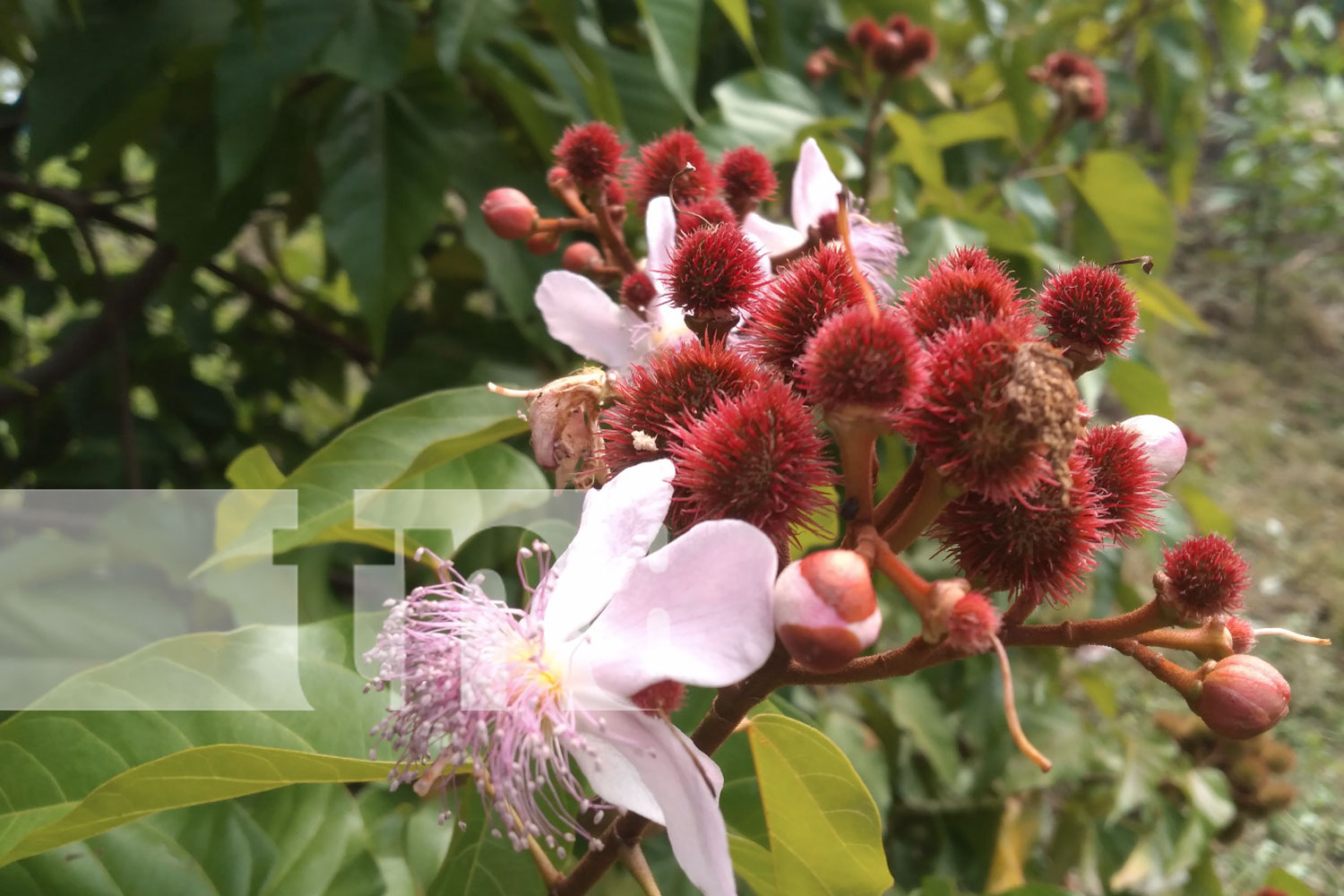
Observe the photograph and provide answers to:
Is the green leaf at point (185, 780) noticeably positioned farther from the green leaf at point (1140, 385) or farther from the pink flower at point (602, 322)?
the green leaf at point (1140, 385)

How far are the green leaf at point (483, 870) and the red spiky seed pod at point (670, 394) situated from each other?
29cm

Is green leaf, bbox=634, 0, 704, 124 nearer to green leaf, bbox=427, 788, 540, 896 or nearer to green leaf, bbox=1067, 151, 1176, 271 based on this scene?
green leaf, bbox=1067, 151, 1176, 271

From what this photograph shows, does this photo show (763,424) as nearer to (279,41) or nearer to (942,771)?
(279,41)

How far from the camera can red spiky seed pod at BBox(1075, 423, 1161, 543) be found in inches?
22.9

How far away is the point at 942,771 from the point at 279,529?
3.83 ft

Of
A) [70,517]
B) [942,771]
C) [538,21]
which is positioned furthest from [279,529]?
[942,771]

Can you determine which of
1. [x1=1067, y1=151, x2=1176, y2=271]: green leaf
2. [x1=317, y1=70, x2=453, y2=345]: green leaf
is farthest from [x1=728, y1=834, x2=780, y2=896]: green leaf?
[x1=1067, y1=151, x2=1176, y2=271]: green leaf

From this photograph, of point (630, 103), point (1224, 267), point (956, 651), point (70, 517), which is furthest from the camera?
point (1224, 267)

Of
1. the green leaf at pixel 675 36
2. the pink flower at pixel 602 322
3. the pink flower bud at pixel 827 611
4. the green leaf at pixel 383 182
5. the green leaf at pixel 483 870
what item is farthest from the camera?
the green leaf at pixel 383 182

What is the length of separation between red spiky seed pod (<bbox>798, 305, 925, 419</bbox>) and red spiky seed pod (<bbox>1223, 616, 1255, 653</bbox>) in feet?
0.84

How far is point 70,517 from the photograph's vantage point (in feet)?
5.05

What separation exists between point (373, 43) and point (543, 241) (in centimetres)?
49

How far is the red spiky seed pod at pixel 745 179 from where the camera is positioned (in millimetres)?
802

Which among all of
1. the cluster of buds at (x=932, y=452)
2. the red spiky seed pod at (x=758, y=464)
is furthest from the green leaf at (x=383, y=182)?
the red spiky seed pod at (x=758, y=464)
